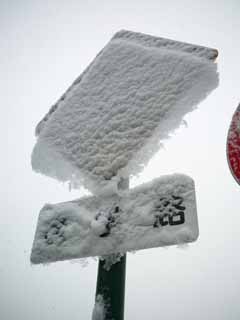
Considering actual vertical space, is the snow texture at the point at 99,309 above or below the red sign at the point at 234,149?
below

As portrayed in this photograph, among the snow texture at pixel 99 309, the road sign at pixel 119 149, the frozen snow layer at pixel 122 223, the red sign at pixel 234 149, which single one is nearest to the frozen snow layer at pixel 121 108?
the road sign at pixel 119 149

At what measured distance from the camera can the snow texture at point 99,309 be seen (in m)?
0.90

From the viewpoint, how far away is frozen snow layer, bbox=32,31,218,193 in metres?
1.07

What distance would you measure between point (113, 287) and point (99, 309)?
8cm

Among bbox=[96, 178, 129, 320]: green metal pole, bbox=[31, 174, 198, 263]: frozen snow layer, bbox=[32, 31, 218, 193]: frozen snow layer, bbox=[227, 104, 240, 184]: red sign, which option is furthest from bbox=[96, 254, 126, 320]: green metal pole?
bbox=[227, 104, 240, 184]: red sign

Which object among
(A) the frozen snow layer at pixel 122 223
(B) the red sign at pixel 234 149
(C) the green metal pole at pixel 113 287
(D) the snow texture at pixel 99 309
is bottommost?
(D) the snow texture at pixel 99 309

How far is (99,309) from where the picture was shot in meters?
0.91

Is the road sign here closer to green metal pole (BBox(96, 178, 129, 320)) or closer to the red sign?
green metal pole (BBox(96, 178, 129, 320))

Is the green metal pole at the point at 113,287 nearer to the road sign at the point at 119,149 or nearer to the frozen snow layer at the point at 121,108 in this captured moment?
the road sign at the point at 119,149

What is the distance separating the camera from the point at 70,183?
1.15 meters

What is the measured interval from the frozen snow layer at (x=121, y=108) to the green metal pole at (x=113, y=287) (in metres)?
0.29

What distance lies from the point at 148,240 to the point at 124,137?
461mm

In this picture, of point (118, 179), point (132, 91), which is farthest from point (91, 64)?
point (118, 179)

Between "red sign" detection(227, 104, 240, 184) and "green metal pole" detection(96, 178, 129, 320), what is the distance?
2.01 feet
